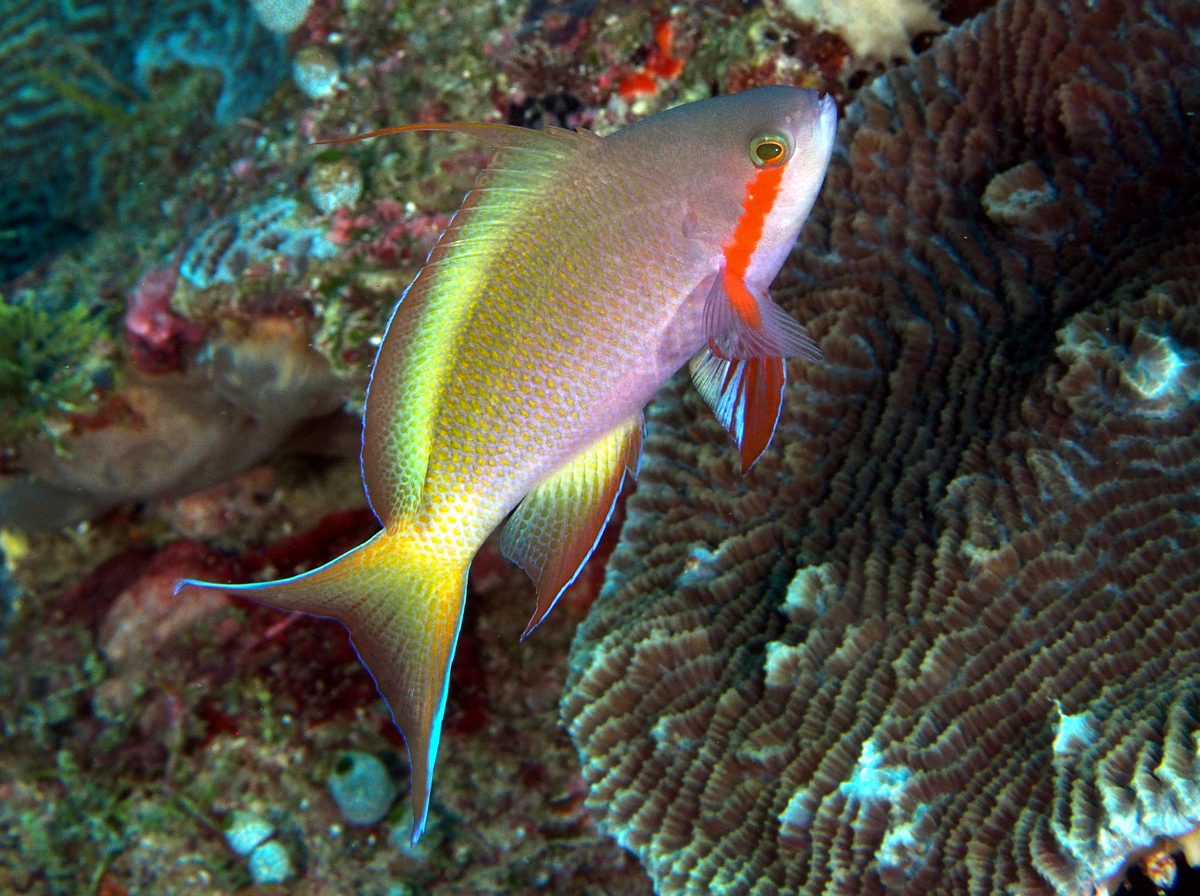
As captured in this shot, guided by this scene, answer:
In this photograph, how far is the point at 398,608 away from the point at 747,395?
3.33 feet

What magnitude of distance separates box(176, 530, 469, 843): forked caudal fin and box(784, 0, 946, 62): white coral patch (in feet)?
8.80

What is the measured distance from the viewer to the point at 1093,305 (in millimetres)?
2373

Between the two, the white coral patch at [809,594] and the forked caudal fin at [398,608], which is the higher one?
the forked caudal fin at [398,608]

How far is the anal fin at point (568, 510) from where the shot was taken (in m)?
2.03

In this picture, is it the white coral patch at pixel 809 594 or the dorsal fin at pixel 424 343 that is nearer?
the dorsal fin at pixel 424 343

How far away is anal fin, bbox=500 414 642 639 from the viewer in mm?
2027

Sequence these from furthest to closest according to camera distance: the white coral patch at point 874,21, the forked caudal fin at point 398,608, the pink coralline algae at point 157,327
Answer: the pink coralline algae at point 157,327, the white coral patch at point 874,21, the forked caudal fin at point 398,608

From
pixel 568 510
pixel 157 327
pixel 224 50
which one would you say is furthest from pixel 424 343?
pixel 224 50

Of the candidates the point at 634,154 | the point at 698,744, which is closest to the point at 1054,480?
the point at 698,744

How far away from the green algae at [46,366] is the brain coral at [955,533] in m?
2.90

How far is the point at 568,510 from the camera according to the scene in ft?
6.75

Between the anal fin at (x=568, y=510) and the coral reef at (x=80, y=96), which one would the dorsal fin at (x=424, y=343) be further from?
the coral reef at (x=80, y=96)

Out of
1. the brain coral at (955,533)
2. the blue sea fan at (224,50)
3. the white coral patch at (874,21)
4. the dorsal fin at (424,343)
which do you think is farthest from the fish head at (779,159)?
the blue sea fan at (224,50)

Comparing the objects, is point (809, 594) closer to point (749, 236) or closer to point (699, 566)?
point (699, 566)
